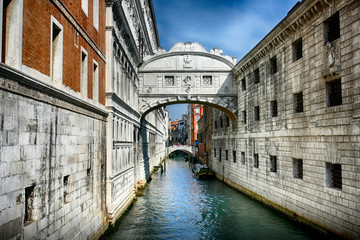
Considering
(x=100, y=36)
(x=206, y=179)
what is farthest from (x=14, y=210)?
(x=206, y=179)

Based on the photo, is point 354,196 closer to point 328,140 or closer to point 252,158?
point 328,140

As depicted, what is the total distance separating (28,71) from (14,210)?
2249mm

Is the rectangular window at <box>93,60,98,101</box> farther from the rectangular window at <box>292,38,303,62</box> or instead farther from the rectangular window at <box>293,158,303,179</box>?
the rectangular window at <box>293,158,303,179</box>

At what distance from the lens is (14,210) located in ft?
15.9

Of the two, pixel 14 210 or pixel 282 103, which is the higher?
pixel 282 103

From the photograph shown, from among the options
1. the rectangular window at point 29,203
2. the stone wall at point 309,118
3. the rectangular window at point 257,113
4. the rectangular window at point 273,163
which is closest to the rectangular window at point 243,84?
the stone wall at point 309,118

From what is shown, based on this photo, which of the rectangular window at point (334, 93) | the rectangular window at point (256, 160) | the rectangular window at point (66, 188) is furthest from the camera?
the rectangular window at point (256, 160)

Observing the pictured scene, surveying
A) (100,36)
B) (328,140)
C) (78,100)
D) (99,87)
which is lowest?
(328,140)

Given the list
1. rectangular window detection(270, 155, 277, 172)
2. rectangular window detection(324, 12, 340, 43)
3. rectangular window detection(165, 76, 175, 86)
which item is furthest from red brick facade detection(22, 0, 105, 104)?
rectangular window detection(165, 76, 175, 86)

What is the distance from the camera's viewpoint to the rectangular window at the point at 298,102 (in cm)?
1248

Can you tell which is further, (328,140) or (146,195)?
(146,195)

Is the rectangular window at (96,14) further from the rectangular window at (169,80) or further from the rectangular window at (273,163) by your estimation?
the rectangular window at (169,80)

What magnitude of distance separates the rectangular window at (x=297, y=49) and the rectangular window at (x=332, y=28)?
2.01 meters

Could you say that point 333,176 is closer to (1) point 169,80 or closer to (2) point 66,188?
(2) point 66,188
